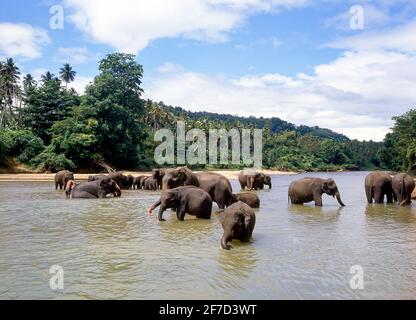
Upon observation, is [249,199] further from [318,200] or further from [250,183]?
[250,183]

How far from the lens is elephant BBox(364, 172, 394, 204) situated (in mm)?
18625

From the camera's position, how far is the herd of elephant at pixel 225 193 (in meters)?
9.14

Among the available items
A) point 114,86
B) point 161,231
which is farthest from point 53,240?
point 114,86

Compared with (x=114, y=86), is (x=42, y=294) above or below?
below

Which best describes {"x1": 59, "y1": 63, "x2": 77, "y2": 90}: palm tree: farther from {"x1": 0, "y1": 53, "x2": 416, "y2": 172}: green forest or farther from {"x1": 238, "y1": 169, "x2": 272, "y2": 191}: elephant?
{"x1": 238, "y1": 169, "x2": 272, "y2": 191}: elephant

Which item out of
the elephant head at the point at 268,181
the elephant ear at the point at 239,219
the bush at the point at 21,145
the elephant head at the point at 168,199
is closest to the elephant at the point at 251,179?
the elephant head at the point at 268,181

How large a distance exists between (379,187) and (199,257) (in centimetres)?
1285

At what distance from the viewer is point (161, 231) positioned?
10.9m

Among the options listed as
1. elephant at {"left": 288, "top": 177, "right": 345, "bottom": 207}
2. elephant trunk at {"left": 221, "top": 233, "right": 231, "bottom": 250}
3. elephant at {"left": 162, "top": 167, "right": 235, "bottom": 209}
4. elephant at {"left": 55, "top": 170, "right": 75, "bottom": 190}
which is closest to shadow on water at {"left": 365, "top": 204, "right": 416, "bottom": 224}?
elephant at {"left": 288, "top": 177, "right": 345, "bottom": 207}

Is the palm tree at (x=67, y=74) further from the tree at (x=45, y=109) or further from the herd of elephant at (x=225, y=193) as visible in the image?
the herd of elephant at (x=225, y=193)

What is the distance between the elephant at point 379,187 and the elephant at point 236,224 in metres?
11.0
